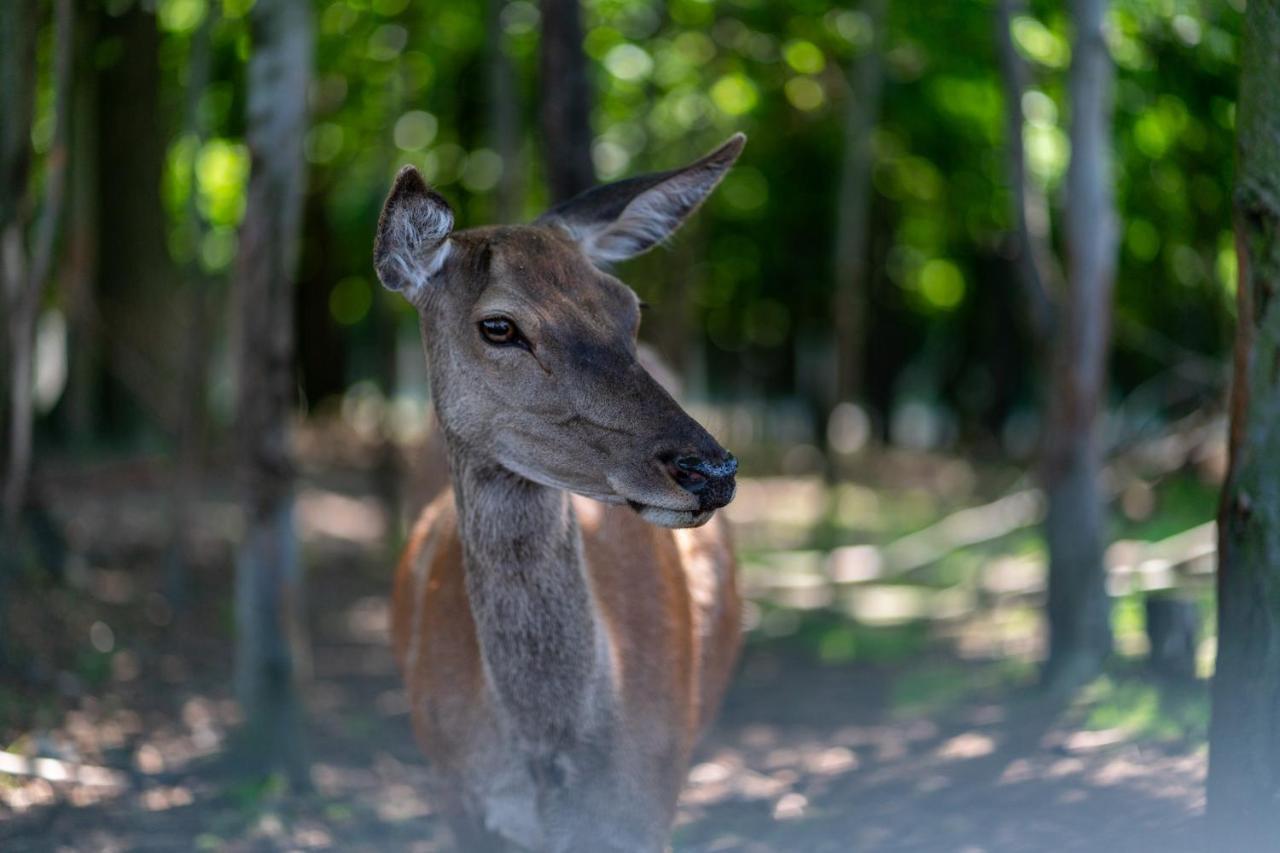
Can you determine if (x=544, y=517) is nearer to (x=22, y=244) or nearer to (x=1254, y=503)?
(x=1254, y=503)

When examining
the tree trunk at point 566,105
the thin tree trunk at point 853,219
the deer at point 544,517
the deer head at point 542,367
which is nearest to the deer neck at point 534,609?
the deer at point 544,517

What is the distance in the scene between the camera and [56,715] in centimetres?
695

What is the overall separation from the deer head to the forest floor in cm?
218

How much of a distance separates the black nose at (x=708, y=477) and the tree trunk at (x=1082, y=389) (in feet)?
14.7

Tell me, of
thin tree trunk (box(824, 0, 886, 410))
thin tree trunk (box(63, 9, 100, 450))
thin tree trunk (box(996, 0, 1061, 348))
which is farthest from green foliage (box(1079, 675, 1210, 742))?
thin tree trunk (box(824, 0, 886, 410))

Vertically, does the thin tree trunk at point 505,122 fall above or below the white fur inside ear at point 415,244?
above

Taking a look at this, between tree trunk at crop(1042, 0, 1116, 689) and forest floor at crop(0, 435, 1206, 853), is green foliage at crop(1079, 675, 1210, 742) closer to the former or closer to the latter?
forest floor at crop(0, 435, 1206, 853)

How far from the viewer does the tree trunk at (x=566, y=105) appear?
7.83 m

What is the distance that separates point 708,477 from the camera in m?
3.67

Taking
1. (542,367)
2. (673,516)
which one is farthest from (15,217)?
(673,516)

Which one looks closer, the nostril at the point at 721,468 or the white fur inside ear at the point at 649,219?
the nostril at the point at 721,468

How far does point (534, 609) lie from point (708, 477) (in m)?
0.86

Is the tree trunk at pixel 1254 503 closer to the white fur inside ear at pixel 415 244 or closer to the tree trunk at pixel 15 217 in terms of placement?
the white fur inside ear at pixel 415 244

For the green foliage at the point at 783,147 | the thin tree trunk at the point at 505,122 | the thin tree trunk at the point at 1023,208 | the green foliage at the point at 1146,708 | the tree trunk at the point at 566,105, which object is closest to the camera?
the green foliage at the point at 1146,708
